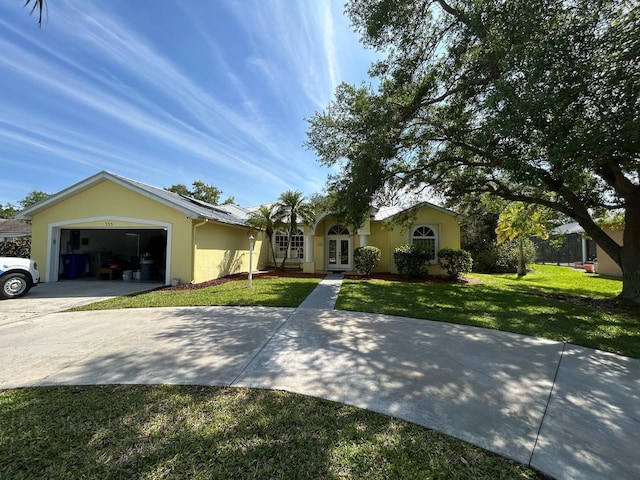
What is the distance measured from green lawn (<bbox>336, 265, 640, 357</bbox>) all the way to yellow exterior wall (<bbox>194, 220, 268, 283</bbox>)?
6.35m

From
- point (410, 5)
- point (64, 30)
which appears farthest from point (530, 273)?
point (64, 30)

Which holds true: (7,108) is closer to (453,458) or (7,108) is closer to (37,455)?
(37,455)

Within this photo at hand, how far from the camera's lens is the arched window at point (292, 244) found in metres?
19.5

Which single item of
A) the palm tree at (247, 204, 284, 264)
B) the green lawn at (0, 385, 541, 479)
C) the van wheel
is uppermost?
the palm tree at (247, 204, 284, 264)

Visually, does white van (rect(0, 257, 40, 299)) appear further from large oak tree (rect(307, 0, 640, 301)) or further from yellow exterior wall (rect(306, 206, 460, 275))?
yellow exterior wall (rect(306, 206, 460, 275))

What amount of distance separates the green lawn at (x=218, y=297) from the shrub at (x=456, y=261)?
768 centimetres

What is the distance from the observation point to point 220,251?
1458cm

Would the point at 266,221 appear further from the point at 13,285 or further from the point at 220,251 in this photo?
the point at 13,285

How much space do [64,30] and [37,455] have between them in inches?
412

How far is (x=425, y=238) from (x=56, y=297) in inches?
660

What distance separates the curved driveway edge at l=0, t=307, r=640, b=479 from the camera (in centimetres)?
276

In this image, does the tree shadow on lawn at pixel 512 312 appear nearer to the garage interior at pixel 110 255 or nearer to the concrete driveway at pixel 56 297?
the concrete driveway at pixel 56 297

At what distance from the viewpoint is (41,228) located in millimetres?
13016

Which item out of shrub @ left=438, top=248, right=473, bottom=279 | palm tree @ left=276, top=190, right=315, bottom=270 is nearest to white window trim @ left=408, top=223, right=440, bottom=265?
shrub @ left=438, top=248, right=473, bottom=279
